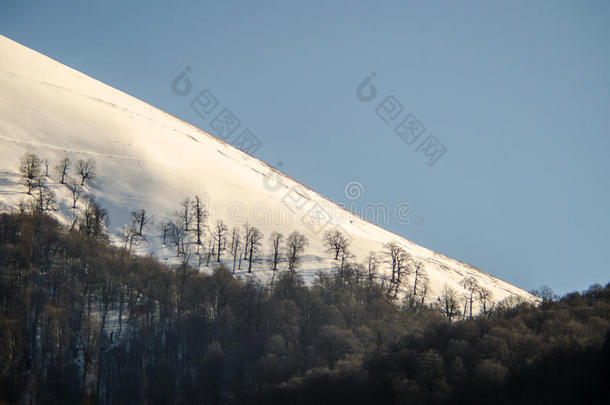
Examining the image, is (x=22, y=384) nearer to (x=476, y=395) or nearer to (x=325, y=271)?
(x=476, y=395)

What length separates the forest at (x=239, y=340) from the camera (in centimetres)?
4531

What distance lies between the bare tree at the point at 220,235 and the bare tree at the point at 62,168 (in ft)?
94.2

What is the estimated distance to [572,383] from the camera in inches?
1609

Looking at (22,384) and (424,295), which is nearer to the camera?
(22,384)

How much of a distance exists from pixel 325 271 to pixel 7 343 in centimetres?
4907

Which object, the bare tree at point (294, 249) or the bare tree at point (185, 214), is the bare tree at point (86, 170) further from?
the bare tree at point (294, 249)

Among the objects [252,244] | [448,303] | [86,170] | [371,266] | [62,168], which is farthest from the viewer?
[371,266]

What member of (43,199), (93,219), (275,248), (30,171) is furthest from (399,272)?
(30,171)

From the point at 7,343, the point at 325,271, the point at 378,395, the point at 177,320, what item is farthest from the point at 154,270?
the point at 378,395

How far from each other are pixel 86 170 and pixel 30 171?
12.7 metres

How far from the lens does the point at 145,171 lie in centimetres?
10356

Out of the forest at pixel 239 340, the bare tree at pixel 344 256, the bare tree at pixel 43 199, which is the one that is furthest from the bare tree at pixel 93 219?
the bare tree at pixel 344 256

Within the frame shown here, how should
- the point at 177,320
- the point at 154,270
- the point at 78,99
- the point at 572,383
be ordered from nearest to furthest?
the point at 572,383
the point at 177,320
the point at 154,270
the point at 78,99

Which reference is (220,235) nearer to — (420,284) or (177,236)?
(177,236)
